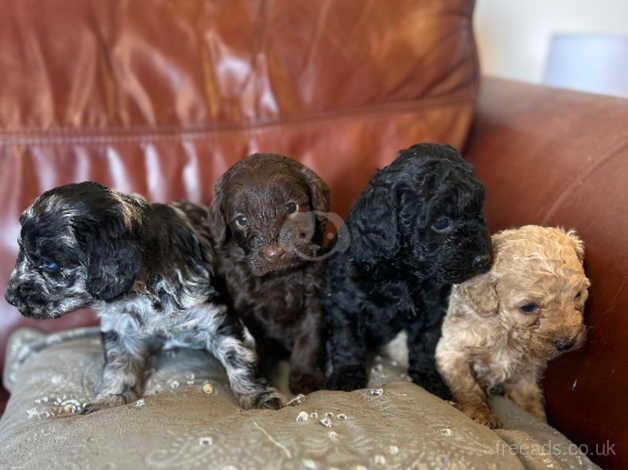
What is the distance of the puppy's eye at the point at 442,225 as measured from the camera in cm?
165

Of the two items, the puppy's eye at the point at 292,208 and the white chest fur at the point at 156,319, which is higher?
the puppy's eye at the point at 292,208

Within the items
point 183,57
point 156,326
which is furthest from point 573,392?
point 183,57

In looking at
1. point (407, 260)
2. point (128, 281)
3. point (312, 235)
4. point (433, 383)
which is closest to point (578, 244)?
point (407, 260)

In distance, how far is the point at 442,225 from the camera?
5.44ft

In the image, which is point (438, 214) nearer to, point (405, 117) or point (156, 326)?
point (405, 117)

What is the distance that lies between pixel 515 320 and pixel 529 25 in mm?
2238

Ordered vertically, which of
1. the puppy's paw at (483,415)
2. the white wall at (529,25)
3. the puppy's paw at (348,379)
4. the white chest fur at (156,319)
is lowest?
the puppy's paw at (348,379)

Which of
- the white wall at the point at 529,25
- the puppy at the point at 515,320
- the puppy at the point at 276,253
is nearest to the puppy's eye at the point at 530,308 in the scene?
the puppy at the point at 515,320

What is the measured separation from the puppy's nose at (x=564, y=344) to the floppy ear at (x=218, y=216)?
98cm

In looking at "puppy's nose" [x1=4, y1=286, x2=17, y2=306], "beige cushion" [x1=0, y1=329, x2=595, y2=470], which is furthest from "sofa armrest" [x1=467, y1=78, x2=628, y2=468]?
"puppy's nose" [x1=4, y1=286, x2=17, y2=306]

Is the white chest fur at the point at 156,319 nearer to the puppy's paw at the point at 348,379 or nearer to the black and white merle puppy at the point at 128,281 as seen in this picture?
the black and white merle puppy at the point at 128,281

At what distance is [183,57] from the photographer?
2.14m

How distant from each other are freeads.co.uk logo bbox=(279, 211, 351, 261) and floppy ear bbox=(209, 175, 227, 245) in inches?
8.2

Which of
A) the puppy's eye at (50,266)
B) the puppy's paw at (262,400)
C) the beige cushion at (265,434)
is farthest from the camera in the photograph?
the puppy's paw at (262,400)
